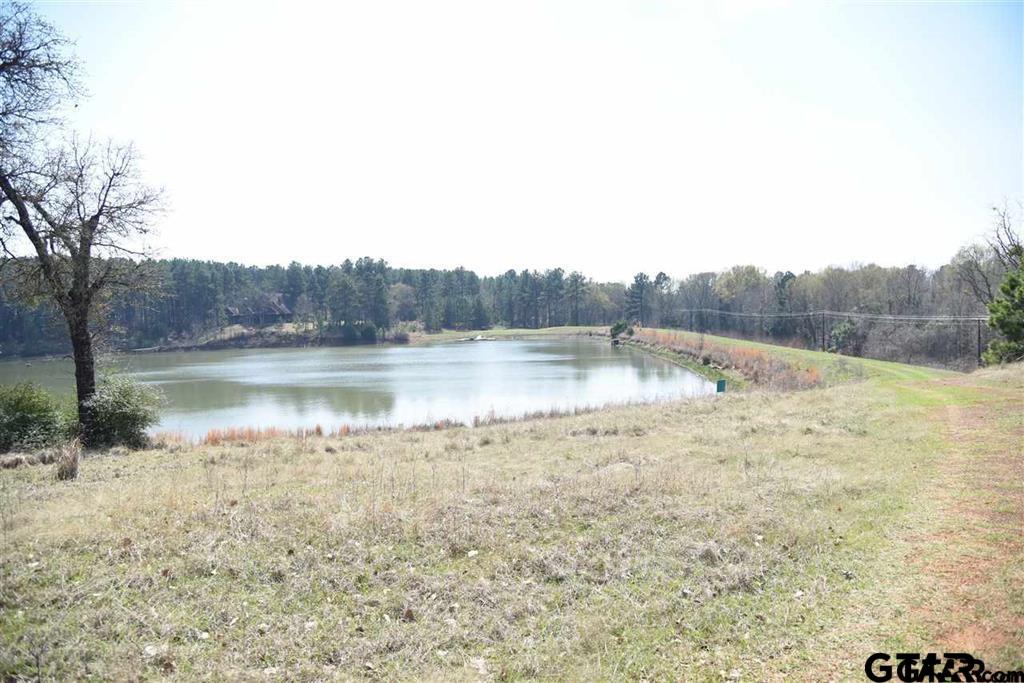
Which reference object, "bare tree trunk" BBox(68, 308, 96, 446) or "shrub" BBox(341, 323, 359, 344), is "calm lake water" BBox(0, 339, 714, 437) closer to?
"bare tree trunk" BBox(68, 308, 96, 446)

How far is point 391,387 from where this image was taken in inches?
1412

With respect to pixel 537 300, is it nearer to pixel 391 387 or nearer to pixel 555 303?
pixel 555 303

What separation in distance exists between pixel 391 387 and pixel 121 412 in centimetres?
2055

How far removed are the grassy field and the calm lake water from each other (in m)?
11.3

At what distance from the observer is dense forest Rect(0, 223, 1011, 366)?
42.2 meters

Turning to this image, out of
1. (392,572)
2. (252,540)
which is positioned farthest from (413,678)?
(252,540)

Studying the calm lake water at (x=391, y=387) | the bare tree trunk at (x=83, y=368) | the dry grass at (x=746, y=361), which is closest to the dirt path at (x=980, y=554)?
the calm lake water at (x=391, y=387)

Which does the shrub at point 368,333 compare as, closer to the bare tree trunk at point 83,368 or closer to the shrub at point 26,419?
the bare tree trunk at point 83,368

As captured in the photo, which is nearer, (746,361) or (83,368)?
(83,368)

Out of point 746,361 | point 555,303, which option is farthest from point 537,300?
point 746,361

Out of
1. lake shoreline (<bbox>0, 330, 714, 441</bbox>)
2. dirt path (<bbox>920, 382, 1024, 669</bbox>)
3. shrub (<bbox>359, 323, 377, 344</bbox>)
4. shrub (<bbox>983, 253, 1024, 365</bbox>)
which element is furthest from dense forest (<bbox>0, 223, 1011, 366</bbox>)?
dirt path (<bbox>920, 382, 1024, 669</bbox>)

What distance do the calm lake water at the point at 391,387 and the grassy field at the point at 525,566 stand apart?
37.0ft

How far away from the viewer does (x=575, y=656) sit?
15.6ft

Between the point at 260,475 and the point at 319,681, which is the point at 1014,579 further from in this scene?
the point at 260,475
